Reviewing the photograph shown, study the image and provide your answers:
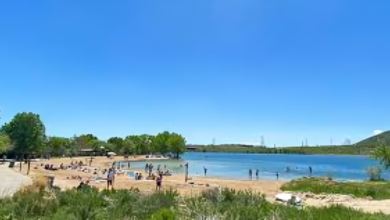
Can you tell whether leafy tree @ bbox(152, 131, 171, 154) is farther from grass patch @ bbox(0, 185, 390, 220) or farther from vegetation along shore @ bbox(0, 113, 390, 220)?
grass patch @ bbox(0, 185, 390, 220)

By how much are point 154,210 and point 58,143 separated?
126 m

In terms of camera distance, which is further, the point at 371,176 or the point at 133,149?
the point at 133,149

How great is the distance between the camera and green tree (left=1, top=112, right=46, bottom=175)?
281 ft

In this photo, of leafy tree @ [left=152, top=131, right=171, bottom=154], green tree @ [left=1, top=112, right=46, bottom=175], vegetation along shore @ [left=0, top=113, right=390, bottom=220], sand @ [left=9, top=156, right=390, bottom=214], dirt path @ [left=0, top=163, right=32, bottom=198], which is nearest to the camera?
vegetation along shore @ [left=0, top=113, right=390, bottom=220]

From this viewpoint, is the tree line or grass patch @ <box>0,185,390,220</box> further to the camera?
the tree line

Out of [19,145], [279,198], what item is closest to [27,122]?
[19,145]

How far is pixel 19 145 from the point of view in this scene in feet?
284

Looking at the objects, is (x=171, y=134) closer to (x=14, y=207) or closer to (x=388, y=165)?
(x=388, y=165)

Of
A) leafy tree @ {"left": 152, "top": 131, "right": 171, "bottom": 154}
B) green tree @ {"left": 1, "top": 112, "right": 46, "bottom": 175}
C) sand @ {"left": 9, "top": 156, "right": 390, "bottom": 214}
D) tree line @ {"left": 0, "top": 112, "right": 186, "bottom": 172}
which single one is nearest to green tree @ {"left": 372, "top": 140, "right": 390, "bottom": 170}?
sand @ {"left": 9, "top": 156, "right": 390, "bottom": 214}

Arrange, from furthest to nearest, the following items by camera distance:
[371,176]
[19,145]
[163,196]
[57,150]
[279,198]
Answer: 1. [57,150]
2. [19,145]
3. [371,176]
4. [279,198]
5. [163,196]

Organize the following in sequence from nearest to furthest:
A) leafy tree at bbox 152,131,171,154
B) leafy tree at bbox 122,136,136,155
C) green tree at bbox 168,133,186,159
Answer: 1. green tree at bbox 168,133,186,159
2. leafy tree at bbox 122,136,136,155
3. leafy tree at bbox 152,131,171,154

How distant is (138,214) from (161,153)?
484ft

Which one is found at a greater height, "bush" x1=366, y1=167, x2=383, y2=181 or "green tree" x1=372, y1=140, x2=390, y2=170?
"green tree" x1=372, y1=140, x2=390, y2=170

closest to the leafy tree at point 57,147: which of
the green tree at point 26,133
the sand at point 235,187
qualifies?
the green tree at point 26,133
